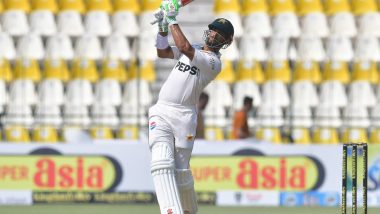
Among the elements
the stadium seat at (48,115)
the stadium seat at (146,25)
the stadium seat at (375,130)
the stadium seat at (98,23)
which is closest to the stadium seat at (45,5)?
the stadium seat at (98,23)

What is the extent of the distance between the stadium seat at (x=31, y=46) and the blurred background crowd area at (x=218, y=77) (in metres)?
0.02

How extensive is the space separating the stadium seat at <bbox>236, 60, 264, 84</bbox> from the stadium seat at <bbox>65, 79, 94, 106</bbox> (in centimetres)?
236

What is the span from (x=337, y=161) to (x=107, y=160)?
312 cm

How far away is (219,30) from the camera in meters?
7.20

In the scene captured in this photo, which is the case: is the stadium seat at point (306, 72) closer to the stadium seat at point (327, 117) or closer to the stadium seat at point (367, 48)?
the stadium seat at point (327, 117)

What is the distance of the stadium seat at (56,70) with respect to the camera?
50.4ft

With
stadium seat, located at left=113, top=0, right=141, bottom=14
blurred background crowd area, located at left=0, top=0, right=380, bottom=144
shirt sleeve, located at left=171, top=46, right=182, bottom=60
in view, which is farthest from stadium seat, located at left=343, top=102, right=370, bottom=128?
shirt sleeve, located at left=171, top=46, right=182, bottom=60

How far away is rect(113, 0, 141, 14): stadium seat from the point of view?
54.4ft

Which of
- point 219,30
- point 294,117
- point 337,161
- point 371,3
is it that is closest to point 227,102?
point 294,117

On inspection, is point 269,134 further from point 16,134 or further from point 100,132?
point 16,134

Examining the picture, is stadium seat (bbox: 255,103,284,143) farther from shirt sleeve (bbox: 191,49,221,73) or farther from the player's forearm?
the player's forearm

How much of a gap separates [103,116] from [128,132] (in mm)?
695

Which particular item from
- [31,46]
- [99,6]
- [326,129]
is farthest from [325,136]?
[31,46]

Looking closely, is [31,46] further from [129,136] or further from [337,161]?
[337,161]
